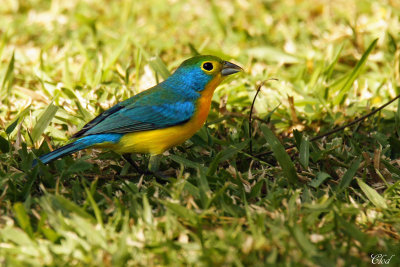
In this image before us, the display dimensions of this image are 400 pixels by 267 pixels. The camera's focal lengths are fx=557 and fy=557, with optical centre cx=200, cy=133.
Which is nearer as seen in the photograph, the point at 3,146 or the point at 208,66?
the point at 3,146

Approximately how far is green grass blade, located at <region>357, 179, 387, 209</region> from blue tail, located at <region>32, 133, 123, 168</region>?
1651 mm

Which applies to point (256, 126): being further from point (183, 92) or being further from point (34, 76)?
point (34, 76)

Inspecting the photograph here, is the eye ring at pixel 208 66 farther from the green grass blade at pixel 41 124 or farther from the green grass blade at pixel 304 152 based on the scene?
the green grass blade at pixel 41 124

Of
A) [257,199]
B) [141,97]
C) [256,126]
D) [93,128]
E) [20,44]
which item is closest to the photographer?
[257,199]

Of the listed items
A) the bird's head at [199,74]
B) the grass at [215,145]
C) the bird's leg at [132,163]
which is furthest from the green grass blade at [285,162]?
the bird's leg at [132,163]

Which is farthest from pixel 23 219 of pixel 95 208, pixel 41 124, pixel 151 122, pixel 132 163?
pixel 41 124

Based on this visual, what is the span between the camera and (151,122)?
395 cm

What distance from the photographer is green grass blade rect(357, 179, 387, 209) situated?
3309 millimetres

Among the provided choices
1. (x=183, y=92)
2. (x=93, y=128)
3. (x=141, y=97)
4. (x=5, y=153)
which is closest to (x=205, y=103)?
(x=183, y=92)

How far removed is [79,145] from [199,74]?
1086 millimetres

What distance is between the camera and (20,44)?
647 centimetres

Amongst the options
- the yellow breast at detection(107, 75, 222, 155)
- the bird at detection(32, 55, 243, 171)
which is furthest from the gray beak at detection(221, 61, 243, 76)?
the yellow breast at detection(107, 75, 222, 155)

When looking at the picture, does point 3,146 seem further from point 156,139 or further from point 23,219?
point 23,219

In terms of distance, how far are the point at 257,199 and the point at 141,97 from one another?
1.23 meters
